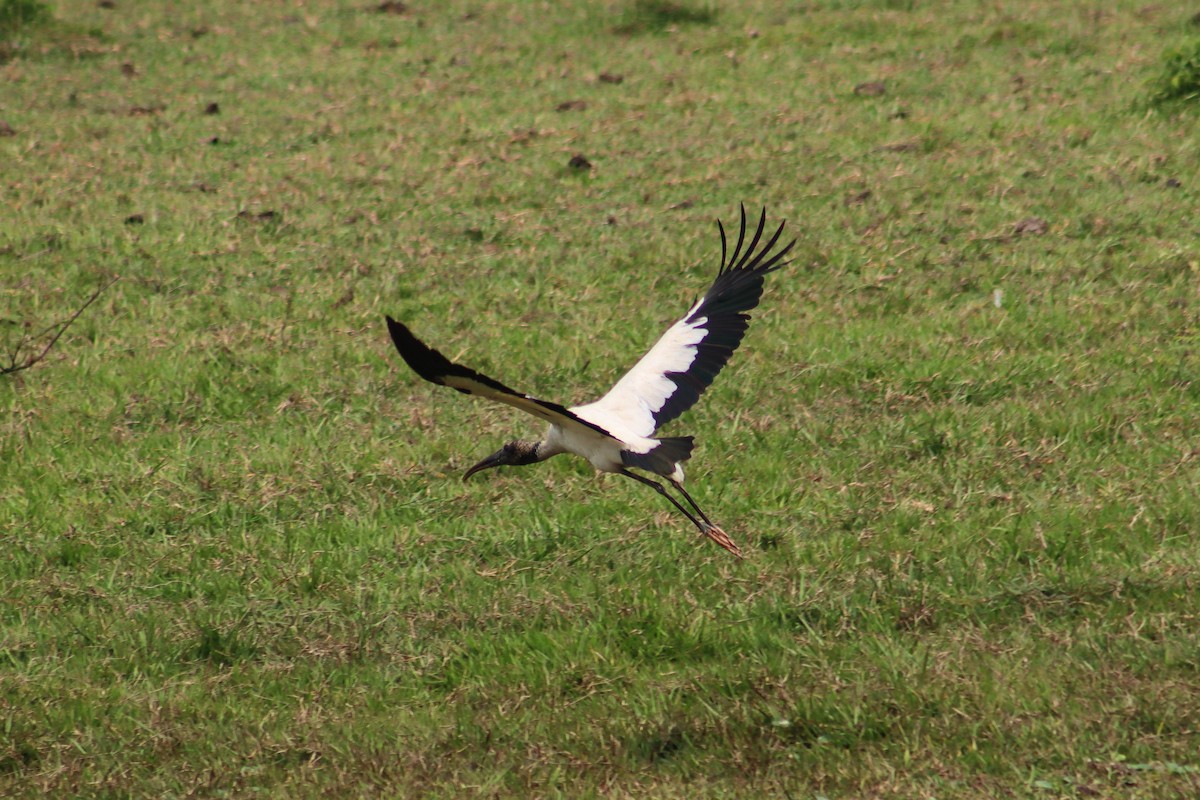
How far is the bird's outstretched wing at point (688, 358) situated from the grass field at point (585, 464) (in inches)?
16.5

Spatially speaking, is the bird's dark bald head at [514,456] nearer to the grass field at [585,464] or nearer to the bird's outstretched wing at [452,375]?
the grass field at [585,464]

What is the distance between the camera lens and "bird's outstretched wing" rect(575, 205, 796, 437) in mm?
5391

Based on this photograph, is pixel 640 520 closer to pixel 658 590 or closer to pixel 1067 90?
pixel 658 590

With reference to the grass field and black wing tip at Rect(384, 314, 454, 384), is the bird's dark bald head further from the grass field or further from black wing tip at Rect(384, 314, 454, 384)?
black wing tip at Rect(384, 314, 454, 384)

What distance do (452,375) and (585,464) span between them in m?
1.90

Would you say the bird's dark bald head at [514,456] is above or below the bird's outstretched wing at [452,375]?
below

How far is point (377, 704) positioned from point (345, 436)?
1.97 metres

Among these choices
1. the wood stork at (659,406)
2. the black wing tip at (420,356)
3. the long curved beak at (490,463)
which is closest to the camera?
the black wing tip at (420,356)

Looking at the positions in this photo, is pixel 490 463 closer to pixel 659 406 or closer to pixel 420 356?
pixel 659 406

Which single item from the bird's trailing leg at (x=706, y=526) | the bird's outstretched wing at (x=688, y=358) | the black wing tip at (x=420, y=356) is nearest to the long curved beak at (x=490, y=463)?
the bird's outstretched wing at (x=688, y=358)

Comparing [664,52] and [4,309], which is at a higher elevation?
[664,52]

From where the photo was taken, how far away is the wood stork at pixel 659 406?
4.92 m

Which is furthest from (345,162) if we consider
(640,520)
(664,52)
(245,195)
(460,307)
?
(640,520)

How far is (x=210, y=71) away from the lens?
12859mm
